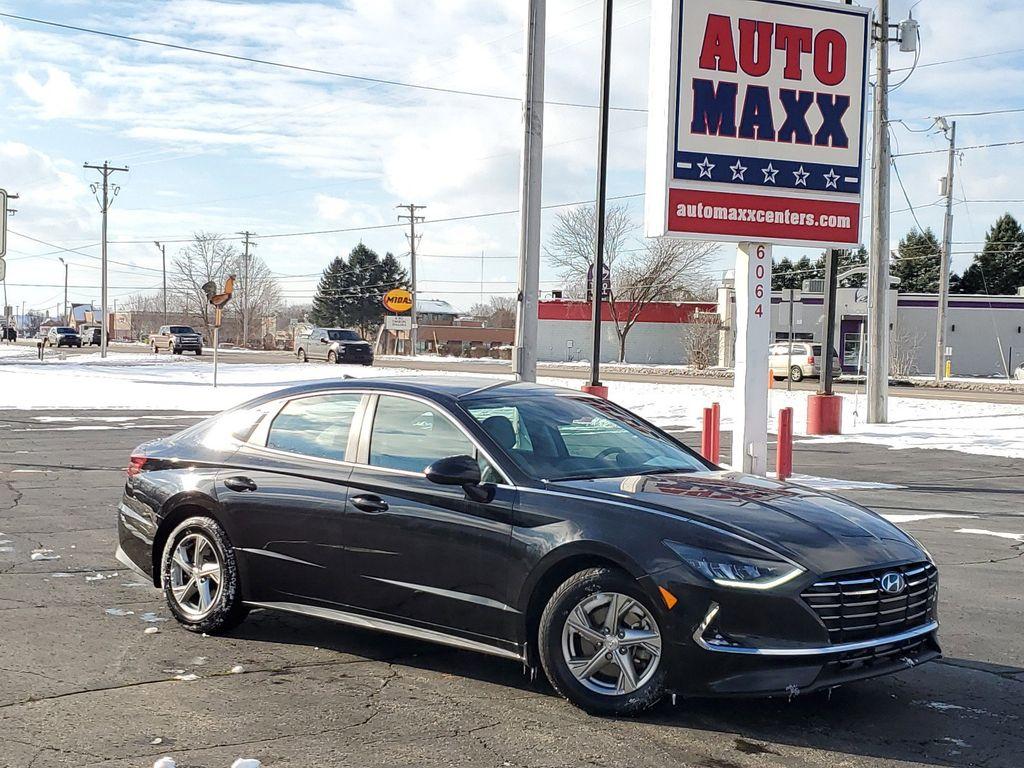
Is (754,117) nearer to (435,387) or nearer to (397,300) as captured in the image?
(435,387)

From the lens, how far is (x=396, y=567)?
582 centimetres

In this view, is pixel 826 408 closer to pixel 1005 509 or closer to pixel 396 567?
pixel 1005 509

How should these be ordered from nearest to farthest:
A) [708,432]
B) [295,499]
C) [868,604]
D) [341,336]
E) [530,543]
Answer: [868,604]
[530,543]
[295,499]
[708,432]
[341,336]

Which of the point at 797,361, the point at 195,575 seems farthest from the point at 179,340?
the point at 195,575

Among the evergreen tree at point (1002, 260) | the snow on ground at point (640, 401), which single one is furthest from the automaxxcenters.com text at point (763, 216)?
the evergreen tree at point (1002, 260)

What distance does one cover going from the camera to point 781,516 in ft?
17.0

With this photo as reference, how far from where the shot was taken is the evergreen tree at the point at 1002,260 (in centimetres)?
8200

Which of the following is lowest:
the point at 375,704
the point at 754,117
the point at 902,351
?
the point at 375,704

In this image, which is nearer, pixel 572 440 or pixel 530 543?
pixel 530 543

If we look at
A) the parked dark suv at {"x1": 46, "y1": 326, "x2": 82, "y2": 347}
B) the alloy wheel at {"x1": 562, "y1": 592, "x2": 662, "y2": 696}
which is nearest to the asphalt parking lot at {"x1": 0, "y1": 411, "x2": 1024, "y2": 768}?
the alloy wheel at {"x1": 562, "y1": 592, "x2": 662, "y2": 696}

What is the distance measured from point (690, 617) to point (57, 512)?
7963mm

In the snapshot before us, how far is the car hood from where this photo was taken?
4945mm

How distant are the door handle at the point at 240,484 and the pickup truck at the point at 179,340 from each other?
61132 mm

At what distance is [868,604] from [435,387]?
2564mm
